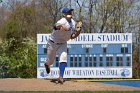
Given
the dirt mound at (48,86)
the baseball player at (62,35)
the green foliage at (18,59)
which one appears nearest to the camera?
the baseball player at (62,35)

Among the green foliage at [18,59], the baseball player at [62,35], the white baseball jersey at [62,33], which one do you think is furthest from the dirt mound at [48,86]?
the green foliage at [18,59]

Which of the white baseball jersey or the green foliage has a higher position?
the white baseball jersey

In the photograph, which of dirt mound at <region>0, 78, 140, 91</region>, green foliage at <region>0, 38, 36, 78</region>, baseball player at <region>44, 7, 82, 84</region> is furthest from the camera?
green foliage at <region>0, 38, 36, 78</region>

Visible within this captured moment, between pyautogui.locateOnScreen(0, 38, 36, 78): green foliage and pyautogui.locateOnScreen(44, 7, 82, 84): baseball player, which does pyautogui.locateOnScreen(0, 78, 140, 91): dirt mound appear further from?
pyautogui.locateOnScreen(0, 38, 36, 78): green foliage

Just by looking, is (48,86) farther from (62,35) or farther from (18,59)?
(18,59)

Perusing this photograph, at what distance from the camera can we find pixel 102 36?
25016mm

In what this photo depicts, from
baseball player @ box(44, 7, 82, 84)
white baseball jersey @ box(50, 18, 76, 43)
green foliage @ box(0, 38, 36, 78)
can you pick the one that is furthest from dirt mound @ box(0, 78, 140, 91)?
green foliage @ box(0, 38, 36, 78)

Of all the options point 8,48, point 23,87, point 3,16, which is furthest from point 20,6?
point 23,87

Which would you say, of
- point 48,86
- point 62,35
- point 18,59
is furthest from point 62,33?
point 18,59

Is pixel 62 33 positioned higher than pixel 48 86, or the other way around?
pixel 62 33

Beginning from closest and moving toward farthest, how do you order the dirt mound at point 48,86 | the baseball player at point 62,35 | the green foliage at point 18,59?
the baseball player at point 62,35, the dirt mound at point 48,86, the green foliage at point 18,59

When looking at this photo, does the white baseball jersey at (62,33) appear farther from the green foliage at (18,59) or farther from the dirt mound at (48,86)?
the green foliage at (18,59)

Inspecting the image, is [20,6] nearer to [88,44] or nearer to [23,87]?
[88,44]

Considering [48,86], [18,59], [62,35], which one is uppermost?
[62,35]
